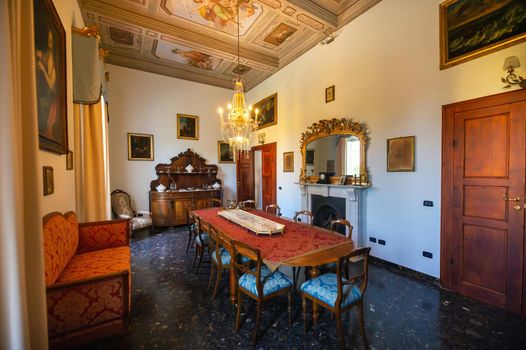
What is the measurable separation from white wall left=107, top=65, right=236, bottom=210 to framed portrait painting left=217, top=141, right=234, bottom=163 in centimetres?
14

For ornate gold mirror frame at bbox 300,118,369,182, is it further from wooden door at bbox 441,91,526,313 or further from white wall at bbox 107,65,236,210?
white wall at bbox 107,65,236,210

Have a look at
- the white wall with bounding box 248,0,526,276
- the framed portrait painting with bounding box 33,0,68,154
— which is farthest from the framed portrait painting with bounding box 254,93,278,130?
the framed portrait painting with bounding box 33,0,68,154

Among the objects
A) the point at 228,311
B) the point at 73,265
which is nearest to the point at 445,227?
the point at 228,311

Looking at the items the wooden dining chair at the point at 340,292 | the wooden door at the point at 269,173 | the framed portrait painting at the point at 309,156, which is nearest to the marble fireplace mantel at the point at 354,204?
the framed portrait painting at the point at 309,156

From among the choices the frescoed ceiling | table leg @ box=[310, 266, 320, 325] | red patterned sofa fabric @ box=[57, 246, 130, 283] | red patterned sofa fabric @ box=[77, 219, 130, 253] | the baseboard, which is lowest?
the baseboard

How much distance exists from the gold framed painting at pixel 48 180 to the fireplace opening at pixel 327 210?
161 inches

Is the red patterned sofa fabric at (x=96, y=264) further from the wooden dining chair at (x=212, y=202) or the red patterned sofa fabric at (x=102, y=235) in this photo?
the wooden dining chair at (x=212, y=202)

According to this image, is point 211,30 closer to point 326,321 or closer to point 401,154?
point 401,154

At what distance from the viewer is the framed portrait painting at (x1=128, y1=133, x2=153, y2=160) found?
580 cm

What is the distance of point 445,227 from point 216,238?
296cm

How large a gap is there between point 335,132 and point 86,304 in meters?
4.19

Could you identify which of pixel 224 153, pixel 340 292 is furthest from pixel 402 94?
pixel 224 153

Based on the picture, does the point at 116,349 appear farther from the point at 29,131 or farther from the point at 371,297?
the point at 371,297

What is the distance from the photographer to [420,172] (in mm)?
3113
